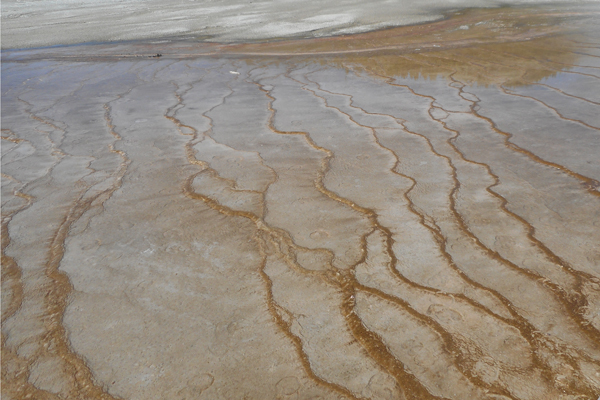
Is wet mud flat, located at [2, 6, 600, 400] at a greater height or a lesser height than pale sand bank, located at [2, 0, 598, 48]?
lesser

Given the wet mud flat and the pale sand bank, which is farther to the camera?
the pale sand bank

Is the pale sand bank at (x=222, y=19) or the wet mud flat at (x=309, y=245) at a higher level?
the pale sand bank at (x=222, y=19)

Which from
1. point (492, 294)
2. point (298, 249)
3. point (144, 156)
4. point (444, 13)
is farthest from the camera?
point (444, 13)

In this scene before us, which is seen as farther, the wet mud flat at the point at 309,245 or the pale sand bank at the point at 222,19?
the pale sand bank at the point at 222,19

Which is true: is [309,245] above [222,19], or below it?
below

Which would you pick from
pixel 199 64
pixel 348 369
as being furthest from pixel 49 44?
pixel 348 369

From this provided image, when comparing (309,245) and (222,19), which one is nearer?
(309,245)

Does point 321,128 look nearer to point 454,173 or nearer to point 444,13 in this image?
point 454,173

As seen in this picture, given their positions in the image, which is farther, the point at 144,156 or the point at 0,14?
the point at 0,14
